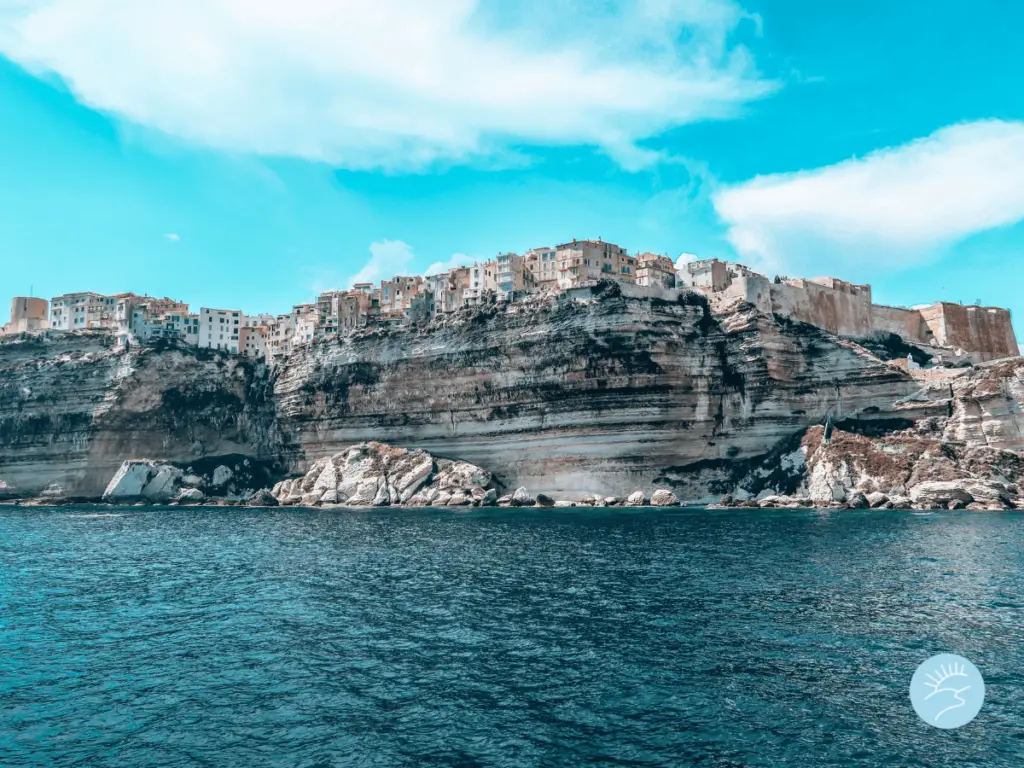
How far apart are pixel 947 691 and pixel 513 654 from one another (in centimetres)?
1291

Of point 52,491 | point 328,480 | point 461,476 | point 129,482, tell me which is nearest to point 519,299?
point 461,476

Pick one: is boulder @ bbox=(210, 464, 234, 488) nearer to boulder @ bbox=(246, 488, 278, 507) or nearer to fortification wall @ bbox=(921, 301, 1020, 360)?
boulder @ bbox=(246, 488, 278, 507)

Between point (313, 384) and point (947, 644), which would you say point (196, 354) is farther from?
point (947, 644)

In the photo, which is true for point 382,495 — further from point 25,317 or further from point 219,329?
point 25,317

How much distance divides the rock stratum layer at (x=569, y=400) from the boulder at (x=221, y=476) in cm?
325

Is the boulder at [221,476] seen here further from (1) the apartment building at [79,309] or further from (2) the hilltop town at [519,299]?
(1) the apartment building at [79,309]

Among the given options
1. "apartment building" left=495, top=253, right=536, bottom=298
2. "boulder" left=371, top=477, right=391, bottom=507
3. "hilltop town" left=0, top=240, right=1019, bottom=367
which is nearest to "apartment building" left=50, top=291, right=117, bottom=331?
"hilltop town" left=0, top=240, right=1019, bottom=367

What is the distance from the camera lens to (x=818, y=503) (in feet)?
273

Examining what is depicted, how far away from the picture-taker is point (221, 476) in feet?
401

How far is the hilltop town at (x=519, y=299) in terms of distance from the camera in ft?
348

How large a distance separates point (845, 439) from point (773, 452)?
29.4 feet

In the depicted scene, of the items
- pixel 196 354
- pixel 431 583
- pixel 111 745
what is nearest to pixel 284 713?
pixel 111 745

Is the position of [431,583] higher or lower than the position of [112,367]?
lower

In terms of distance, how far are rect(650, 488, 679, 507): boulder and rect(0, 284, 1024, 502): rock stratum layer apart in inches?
101
